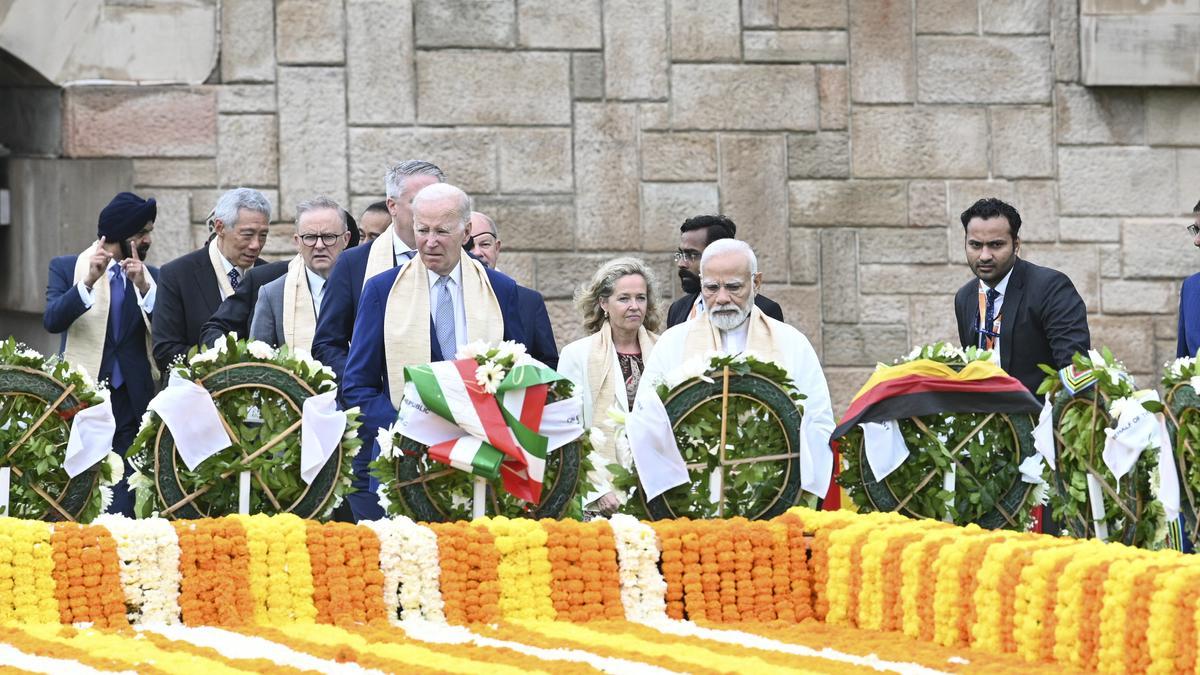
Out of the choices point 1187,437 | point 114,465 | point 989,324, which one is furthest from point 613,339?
point 1187,437

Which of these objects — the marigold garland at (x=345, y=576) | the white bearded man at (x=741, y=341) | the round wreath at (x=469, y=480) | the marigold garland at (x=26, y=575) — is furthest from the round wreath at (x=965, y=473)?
the marigold garland at (x=26, y=575)

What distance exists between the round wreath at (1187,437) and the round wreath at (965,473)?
75cm

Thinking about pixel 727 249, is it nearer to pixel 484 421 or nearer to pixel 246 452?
pixel 484 421

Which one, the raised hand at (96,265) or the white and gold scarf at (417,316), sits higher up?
the raised hand at (96,265)

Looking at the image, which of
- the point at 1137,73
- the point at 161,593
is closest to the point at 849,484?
the point at 161,593

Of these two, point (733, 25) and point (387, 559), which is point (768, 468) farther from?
point (733, 25)

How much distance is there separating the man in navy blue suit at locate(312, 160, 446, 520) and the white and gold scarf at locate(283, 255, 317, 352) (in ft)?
Result: 0.68

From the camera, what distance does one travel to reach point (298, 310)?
820cm

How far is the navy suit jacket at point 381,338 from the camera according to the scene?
7.25 metres

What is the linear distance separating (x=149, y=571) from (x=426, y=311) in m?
1.71

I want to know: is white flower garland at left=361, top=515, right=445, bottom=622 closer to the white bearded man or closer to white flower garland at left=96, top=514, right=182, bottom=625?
white flower garland at left=96, top=514, right=182, bottom=625

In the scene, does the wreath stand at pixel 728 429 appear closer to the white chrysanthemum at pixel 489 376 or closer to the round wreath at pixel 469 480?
the round wreath at pixel 469 480

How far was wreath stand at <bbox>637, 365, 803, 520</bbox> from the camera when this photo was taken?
693 cm

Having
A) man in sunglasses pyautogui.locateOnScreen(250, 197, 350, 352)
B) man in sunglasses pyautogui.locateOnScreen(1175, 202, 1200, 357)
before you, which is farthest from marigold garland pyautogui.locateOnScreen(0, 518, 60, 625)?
man in sunglasses pyautogui.locateOnScreen(1175, 202, 1200, 357)
